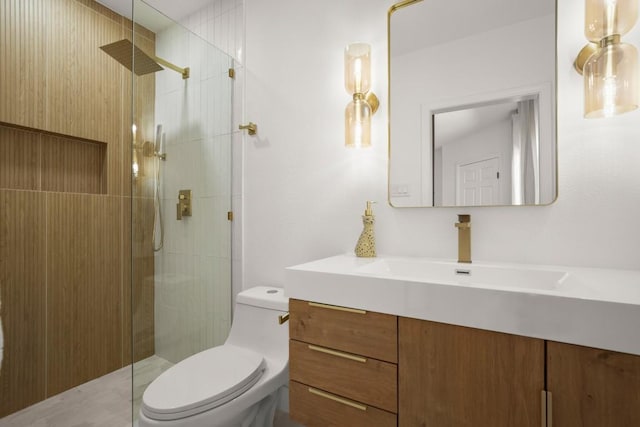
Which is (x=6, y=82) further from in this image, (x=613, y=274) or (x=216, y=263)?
(x=613, y=274)

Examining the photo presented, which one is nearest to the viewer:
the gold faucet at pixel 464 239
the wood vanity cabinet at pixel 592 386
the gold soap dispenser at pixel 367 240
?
the wood vanity cabinet at pixel 592 386

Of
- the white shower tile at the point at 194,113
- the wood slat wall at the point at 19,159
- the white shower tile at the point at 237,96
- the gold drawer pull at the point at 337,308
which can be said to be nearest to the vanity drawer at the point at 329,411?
the gold drawer pull at the point at 337,308

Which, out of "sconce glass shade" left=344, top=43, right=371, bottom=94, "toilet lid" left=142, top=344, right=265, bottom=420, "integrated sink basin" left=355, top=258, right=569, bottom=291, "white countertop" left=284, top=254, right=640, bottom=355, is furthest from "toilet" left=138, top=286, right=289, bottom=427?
"sconce glass shade" left=344, top=43, right=371, bottom=94

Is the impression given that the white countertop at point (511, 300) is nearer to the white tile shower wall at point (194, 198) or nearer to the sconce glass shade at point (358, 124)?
the sconce glass shade at point (358, 124)

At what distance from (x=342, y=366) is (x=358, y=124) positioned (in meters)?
0.97

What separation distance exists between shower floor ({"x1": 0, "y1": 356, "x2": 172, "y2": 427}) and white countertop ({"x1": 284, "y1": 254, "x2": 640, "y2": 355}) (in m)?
0.94

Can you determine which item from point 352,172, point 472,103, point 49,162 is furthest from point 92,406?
point 472,103

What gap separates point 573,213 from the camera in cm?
110

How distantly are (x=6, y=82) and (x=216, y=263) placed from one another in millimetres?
1470

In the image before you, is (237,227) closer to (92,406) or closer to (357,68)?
(357,68)

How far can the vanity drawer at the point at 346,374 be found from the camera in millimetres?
923

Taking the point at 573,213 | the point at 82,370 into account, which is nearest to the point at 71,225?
the point at 82,370

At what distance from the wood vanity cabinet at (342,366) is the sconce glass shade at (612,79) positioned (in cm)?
94

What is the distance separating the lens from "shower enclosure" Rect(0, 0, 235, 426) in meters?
1.52
